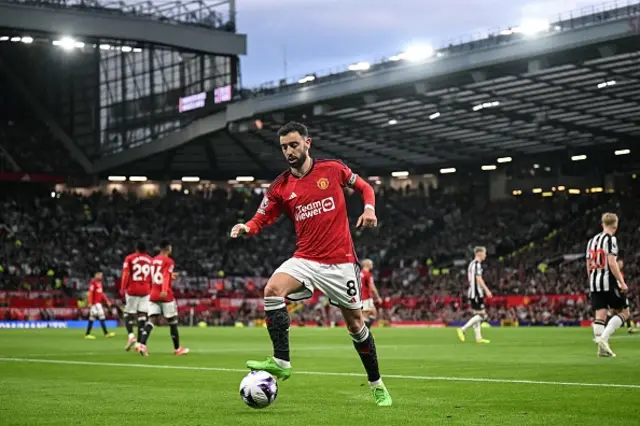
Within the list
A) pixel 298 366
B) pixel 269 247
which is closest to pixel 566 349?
pixel 298 366

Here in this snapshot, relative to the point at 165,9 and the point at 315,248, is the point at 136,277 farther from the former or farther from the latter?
the point at 165,9

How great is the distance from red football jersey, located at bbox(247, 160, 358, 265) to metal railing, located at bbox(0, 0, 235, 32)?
5220cm

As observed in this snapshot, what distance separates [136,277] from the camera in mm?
23422

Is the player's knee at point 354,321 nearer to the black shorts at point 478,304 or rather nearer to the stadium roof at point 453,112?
the black shorts at point 478,304

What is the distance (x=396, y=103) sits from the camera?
5438 cm

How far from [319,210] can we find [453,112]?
46.7 meters

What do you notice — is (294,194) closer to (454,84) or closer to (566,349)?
(566,349)

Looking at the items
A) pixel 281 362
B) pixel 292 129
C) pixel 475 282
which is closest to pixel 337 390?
pixel 281 362

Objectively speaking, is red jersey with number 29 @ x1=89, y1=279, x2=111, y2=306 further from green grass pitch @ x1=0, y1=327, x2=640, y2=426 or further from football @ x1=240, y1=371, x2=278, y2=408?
football @ x1=240, y1=371, x2=278, y2=408

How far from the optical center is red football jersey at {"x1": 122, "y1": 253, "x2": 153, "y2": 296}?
23234 mm

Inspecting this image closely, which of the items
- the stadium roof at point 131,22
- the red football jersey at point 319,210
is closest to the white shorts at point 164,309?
the red football jersey at point 319,210

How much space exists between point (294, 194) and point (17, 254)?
56473 mm

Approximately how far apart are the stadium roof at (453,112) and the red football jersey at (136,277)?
78.5 ft

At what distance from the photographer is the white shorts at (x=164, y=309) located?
70.4ft
